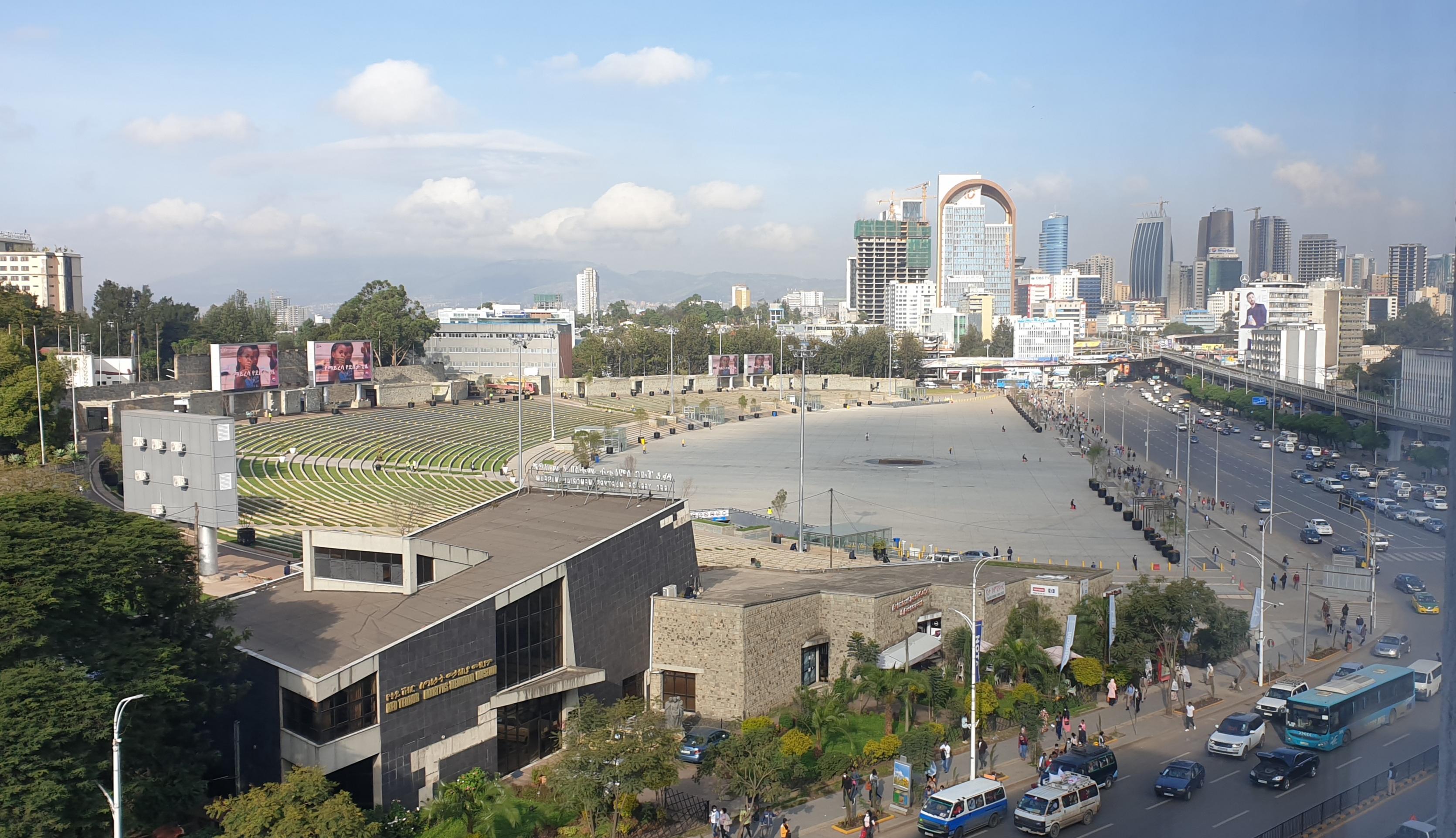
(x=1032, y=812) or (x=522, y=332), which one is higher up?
(x=522, y=332)

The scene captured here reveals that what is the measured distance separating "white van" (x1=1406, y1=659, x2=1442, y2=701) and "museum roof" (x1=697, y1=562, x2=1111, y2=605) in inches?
576

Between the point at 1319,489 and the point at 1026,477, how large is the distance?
15757 millimetres

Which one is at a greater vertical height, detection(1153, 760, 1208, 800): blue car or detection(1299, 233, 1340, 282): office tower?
detection(1299, 233, 1340, 282): office tower

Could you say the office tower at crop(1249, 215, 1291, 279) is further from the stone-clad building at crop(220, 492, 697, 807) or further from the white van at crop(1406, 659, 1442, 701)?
the stone-clad building at crop(220, 492, 697, 807)

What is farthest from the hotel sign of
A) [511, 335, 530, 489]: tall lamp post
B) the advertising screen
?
the advertising screen

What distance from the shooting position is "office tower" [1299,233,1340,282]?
9695 mm

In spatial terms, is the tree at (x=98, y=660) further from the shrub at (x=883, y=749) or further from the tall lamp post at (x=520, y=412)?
the tall lamp post at (x=520, y=412)

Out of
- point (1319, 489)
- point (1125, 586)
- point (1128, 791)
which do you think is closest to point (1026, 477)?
point (1319, 489)

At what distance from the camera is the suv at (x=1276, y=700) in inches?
877

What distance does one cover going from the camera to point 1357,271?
8797 mm

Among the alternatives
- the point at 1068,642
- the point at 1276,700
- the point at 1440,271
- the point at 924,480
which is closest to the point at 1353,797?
the point at 1440,271

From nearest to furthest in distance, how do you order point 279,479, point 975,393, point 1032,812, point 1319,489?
point 1032,812 → point 279,479 → point 1319,489 → point 975,393

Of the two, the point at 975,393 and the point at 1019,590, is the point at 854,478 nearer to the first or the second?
the point at 1019,590

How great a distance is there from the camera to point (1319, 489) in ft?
162
